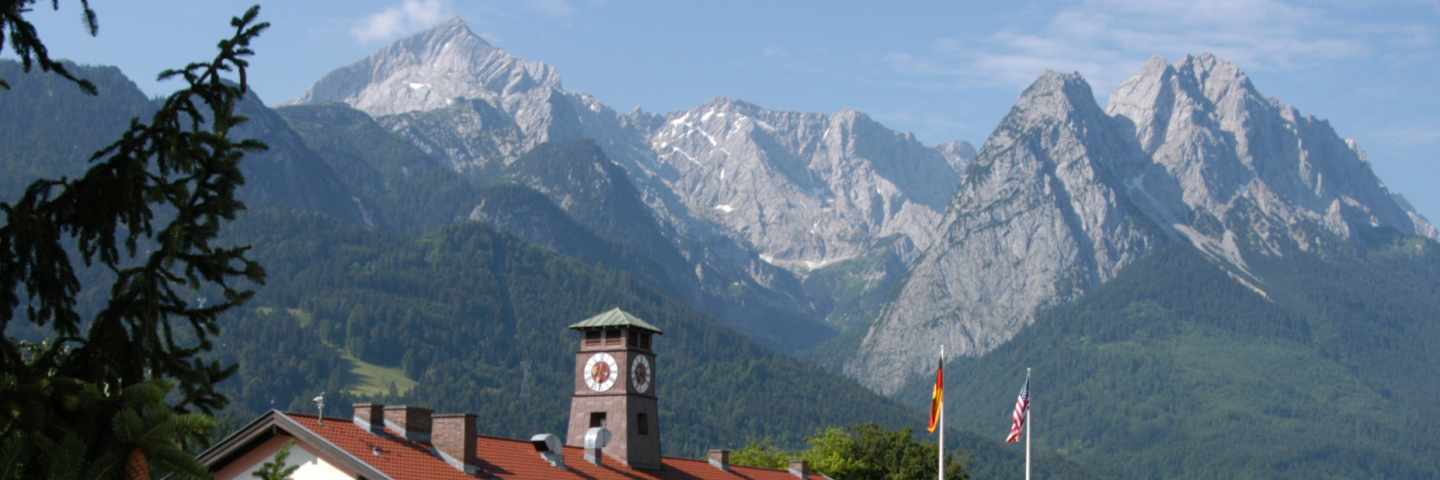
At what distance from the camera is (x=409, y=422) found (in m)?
43.1

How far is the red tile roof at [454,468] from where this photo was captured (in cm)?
3822

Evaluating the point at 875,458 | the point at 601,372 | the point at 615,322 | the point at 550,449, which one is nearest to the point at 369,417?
the point at 550,449

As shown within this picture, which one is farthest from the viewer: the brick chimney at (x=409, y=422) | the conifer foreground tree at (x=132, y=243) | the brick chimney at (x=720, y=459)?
the brick chimney at (x=720, y=459)

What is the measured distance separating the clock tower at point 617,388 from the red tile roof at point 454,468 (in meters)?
1.34

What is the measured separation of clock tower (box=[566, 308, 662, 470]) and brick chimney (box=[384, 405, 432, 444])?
12866 mm

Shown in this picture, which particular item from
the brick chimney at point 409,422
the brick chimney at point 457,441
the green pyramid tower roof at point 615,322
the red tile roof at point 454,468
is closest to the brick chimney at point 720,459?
the red tile roof at point 454,468

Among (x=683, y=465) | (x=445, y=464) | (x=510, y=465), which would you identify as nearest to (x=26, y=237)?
(x=445, y=464)

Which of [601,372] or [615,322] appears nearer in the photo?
[615,322]

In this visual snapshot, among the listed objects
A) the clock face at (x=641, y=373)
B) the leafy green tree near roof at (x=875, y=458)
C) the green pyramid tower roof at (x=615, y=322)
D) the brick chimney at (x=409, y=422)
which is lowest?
the leafy green tree near roof at (x=875, y=458)

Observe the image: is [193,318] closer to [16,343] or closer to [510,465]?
[16,343]

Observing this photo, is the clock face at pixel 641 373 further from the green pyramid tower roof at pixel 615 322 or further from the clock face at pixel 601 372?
the green pyramid tower roof at pixel 615 322

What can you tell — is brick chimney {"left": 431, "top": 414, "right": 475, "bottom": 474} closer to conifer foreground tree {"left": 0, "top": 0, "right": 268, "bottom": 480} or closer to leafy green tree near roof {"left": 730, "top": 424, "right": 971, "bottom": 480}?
conifer foreground tree {"left": 0, "top": 0, "right": 268, "bottom": 480}

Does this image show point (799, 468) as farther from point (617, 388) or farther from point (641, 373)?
point (617, 388)

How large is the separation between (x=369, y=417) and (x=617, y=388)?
17528 mm
